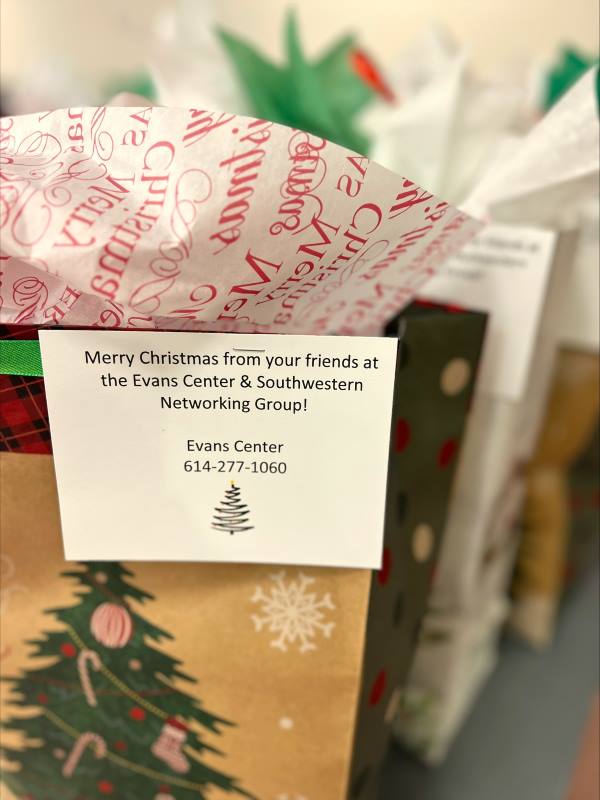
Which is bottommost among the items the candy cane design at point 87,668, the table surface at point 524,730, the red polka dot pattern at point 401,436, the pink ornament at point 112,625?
the table surface at point 524,730

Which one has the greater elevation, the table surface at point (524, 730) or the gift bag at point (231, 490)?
the gift bag at point (231, 490)

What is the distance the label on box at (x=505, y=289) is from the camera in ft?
1.47

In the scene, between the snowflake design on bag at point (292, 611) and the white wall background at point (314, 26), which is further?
the white wall background at point (314, 26)

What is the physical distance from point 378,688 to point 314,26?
874 millimetres

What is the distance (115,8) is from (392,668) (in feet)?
2.91

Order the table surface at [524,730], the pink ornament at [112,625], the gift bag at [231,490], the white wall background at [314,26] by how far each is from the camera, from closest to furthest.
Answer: the gift bag at [231,490]
the pink ornament at [112,625]
the table surface at [524,730]
the white wall background at [314,26]

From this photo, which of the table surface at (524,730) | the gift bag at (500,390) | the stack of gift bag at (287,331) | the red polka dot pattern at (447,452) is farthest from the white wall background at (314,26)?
the table surface at (524,730)

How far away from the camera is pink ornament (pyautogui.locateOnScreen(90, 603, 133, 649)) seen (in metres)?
0.35

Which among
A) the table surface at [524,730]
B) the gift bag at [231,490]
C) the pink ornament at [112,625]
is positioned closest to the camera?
the gift bag at [231,490]

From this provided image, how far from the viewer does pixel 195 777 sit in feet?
1.28

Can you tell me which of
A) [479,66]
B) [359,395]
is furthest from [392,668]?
[479,66]

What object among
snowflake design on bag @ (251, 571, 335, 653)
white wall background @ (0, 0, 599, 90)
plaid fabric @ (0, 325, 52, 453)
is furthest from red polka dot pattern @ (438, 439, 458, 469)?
white wall background @ (0, 0, 599, 90)

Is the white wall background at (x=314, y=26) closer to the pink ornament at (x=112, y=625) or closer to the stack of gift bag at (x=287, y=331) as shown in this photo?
the stack of gift bag at (x=287, y=331)

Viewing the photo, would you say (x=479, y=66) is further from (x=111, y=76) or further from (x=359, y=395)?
A: (x=359, y=395)
